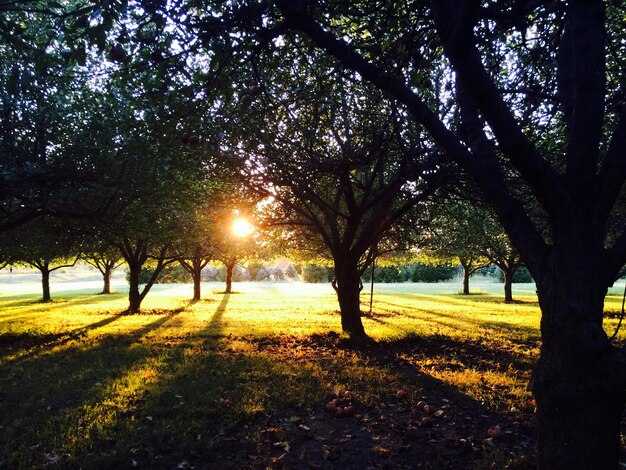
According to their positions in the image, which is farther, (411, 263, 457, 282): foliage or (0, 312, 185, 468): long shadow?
(411, 263, 457, 282): foliage

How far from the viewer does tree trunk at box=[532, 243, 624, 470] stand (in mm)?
3355

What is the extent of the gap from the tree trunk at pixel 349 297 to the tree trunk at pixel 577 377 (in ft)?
34.9

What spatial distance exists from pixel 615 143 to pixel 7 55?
14058 mm

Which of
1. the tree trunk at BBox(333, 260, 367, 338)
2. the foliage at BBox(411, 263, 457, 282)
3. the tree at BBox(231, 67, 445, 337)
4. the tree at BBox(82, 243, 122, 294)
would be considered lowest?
the foliage at BBox(411, 263, 457, 282)

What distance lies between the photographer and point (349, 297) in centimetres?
1465

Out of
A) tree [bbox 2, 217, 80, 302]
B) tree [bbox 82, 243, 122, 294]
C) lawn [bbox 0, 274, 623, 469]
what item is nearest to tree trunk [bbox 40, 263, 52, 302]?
tree [bbox 82, 243, 122, 294]

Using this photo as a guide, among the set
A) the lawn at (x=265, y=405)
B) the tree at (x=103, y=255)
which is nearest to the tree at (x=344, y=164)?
the lawn at (x=265, y=405)

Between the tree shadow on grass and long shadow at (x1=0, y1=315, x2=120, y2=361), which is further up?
the tree shadow on grass

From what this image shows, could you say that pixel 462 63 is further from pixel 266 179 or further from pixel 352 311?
pixel 352 311

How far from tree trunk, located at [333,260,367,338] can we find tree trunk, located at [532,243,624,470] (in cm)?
1065

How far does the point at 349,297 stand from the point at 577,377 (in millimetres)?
11334

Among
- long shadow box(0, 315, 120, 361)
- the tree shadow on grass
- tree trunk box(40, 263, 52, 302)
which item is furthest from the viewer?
tree trunk box(40, 263, 52, 302)

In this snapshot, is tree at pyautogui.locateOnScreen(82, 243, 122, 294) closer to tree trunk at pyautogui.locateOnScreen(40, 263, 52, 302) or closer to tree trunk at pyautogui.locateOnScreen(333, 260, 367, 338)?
tree trunk at pyautogui.locateOnScreen(40, 263, 52, 302)

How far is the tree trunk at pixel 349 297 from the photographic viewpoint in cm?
1438
